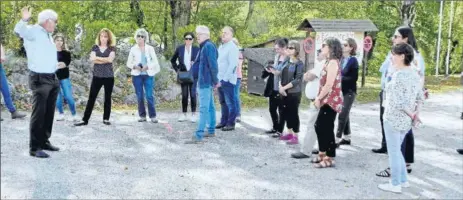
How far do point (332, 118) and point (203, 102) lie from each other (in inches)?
75.3

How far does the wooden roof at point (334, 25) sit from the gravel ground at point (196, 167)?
16.6 ft

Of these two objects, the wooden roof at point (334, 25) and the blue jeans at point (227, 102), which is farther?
the wooden roof at point (334, 25)

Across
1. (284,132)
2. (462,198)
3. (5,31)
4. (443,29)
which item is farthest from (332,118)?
(443,29)

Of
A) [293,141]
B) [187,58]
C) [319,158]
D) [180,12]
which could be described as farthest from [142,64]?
[180,12]

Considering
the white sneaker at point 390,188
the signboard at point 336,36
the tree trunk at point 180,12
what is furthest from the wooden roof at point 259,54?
the white sneaker at point 390,188

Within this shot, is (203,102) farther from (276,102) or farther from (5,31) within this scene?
(5,31)

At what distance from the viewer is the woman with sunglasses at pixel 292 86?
22.8ft

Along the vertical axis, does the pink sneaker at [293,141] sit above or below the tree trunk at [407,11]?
below

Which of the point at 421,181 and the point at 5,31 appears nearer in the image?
the point at 421,181

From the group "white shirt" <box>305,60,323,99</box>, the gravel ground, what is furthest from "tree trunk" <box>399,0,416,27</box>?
"white shirt" <box>305,60,323,99</box>

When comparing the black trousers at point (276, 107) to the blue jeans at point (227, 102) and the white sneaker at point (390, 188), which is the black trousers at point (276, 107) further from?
the white sneaker at point (390, 188)

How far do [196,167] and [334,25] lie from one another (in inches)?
332

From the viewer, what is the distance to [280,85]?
713 centimetres

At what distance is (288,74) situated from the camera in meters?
7.00
